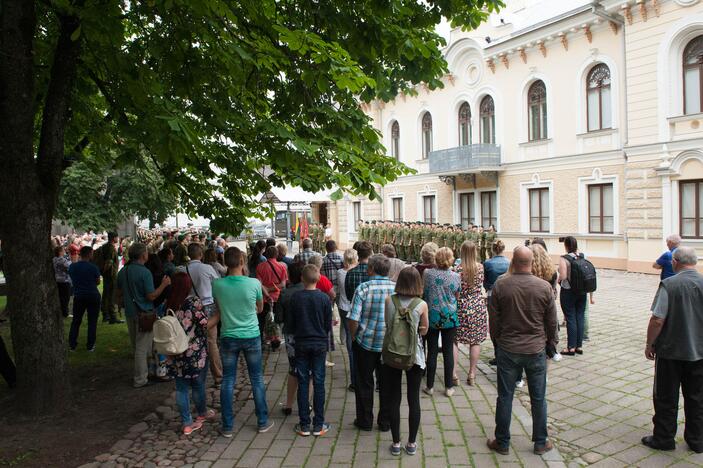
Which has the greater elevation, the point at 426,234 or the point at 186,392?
the point at 426,234

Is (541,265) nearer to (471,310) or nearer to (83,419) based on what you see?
(471,310)

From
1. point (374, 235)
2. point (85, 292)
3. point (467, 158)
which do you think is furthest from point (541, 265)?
point (374, 235)

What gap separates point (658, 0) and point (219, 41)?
15177mm

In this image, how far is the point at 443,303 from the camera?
579 centimetres

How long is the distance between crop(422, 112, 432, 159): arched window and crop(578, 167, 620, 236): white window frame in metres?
8.95

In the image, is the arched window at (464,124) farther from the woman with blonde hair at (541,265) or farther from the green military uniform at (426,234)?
the woman with blonde hair at (541,265)

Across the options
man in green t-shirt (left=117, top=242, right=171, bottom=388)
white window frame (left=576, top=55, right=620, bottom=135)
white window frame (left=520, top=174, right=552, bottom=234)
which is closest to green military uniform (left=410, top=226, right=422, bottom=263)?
white window frame (left=520, top=174, right=552, bottom=234)

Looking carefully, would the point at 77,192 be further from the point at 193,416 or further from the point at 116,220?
the point at 193,416

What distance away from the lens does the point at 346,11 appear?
19.7 feet

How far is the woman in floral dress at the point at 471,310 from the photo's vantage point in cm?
627

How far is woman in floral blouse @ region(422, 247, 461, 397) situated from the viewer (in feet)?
19.0

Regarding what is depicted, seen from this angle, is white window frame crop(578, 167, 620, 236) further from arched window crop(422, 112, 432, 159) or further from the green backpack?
the green backpack

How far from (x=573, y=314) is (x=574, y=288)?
1.32 ft

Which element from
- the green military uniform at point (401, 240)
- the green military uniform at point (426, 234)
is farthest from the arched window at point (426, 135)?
the green military uniform at point (426, 234)
